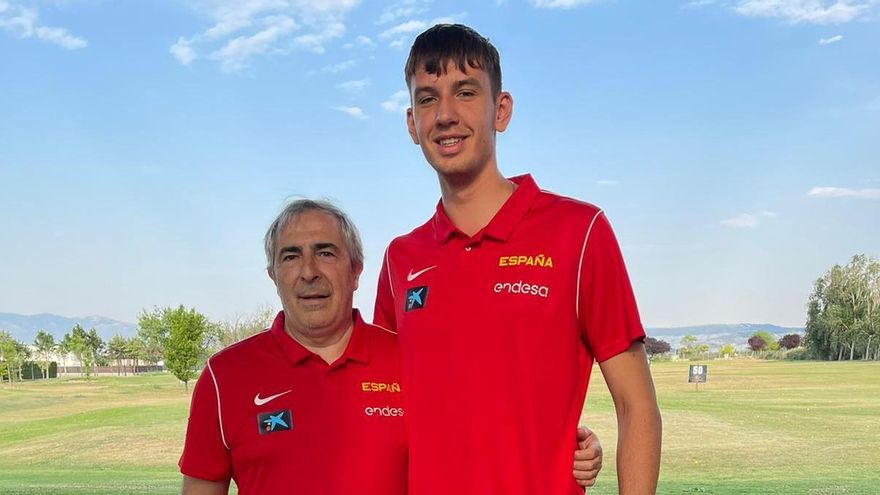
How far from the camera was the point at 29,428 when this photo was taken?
3512 cm

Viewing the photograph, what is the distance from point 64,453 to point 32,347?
6345 centimetres

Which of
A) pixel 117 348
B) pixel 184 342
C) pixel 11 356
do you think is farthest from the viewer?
pixel 117 348

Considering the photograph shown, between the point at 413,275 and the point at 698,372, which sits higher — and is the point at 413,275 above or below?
above

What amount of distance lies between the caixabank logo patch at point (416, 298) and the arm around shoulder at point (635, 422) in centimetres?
62

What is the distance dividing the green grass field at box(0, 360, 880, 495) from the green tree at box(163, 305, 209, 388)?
11.4 ft

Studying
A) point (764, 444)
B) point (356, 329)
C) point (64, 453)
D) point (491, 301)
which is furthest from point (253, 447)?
point (64, 453)

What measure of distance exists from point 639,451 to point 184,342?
5058 cm

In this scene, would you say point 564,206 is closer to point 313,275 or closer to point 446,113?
point 446,113

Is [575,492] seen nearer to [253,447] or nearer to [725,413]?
[253,447]

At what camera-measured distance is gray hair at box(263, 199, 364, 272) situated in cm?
318

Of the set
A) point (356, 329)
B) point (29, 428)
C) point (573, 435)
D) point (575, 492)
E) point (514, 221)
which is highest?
point (514, 221)

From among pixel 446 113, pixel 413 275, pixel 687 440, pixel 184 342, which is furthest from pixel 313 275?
pixel 184 342

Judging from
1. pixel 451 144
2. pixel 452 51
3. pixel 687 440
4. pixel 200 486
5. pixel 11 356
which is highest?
pixel 452 51

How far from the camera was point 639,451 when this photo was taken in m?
2.65
